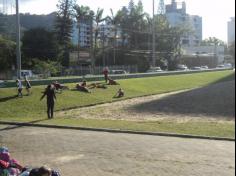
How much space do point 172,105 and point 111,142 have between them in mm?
13485

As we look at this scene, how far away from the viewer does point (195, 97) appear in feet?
95.7

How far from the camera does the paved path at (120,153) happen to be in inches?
373

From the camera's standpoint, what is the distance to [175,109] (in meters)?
24.8

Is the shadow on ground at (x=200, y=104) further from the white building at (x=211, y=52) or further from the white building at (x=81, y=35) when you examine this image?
the white building at (x=81, y=35)

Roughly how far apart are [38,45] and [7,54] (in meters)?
7.47

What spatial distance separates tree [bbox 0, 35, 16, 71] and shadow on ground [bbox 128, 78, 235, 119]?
28.2 meters

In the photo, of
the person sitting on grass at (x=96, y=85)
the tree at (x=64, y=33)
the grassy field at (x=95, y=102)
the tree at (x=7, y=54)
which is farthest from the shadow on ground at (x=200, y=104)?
the tree at (x=7, y=54)

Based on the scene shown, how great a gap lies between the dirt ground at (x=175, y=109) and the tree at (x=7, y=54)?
88.6ft

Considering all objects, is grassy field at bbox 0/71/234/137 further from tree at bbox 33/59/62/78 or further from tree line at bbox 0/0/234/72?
tree line at bbox 0/0/234/72

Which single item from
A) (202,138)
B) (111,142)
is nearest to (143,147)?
(111,142)

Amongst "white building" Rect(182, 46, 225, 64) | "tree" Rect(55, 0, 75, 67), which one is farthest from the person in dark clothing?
"tree" Rect(55, 0, 75, 67)

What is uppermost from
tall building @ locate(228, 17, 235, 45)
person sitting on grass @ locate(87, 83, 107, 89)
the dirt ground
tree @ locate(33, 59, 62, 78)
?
tall building @ locate(228, 17, 235, 45)

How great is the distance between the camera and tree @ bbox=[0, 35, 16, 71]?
5397 centimetres

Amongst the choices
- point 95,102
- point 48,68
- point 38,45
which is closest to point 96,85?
point 95,102
